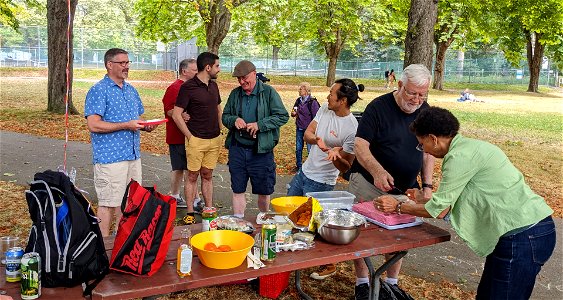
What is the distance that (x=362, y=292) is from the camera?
391cm

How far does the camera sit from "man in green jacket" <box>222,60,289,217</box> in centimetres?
491

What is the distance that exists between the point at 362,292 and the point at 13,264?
2.50 m

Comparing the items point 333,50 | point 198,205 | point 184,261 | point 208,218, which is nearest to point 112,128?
point 208,218

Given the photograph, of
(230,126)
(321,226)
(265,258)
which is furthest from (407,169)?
(230,126)

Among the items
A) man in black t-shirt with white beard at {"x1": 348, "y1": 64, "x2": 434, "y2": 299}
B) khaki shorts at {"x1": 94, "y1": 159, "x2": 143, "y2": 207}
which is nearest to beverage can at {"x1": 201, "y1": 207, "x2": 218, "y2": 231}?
man in black t-shirt with white beard at {"x1": 348, "y1": 64, "x2": 434, "y2": 299}

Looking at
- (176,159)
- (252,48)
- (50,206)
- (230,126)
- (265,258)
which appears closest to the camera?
(50,206)

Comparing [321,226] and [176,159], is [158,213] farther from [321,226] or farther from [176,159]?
[176,159]

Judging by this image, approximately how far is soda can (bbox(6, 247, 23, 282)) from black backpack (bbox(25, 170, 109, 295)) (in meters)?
0.05

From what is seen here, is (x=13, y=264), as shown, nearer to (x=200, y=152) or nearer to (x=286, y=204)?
(x=286, y=204)

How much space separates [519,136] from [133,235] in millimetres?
14363

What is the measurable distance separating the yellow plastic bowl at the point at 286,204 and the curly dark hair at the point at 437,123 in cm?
108

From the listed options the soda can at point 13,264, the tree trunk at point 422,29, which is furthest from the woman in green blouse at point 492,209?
the tree trunk at point 422,29

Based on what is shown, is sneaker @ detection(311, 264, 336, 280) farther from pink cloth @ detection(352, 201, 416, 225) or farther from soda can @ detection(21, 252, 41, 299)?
soda can @ detection(21, 252, 41, 299)

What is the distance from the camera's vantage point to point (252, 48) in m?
67.3
